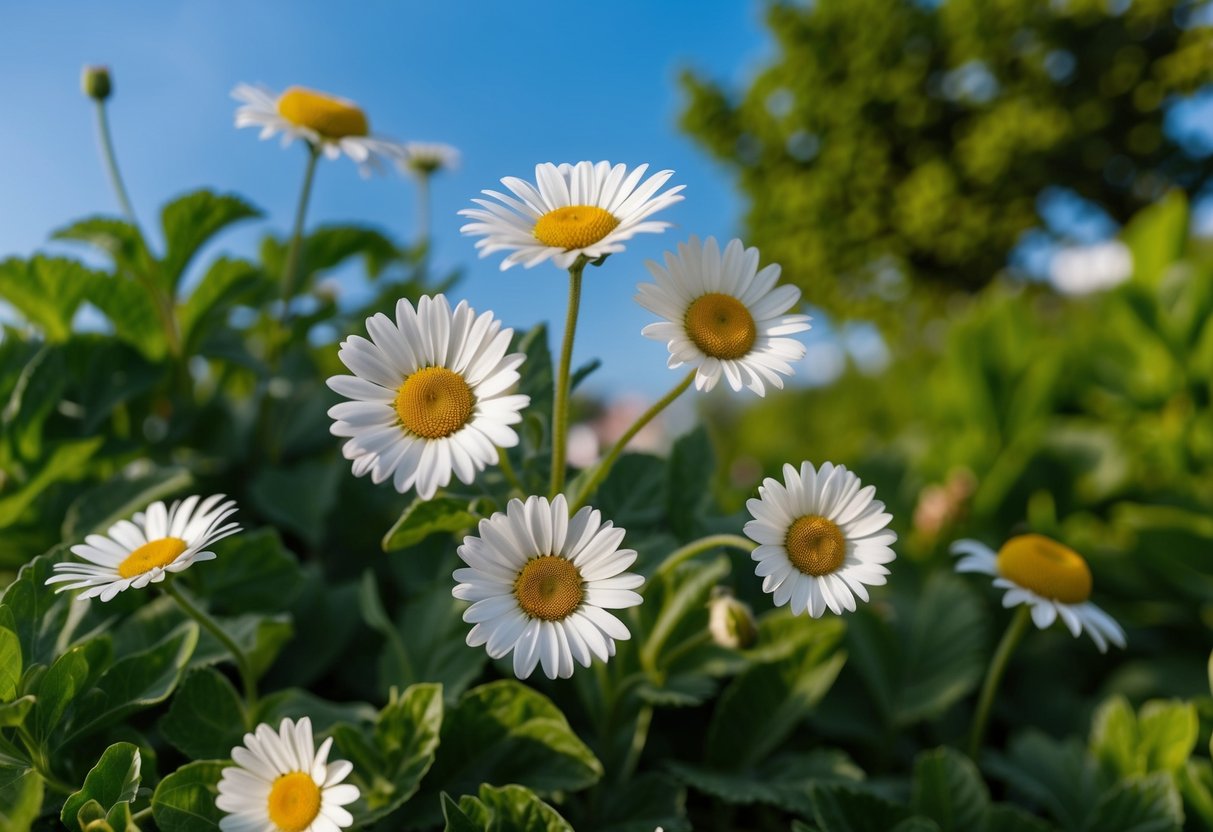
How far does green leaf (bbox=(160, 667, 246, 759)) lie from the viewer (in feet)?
2.68

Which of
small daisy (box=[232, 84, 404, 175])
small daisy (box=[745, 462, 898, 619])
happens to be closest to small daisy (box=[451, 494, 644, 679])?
small daisy (box=[745, 462, 898, 619])

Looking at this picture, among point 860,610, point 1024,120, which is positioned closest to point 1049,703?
point 860,610

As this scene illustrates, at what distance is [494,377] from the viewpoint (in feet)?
2.19

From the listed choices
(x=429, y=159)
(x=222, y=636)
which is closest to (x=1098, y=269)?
(x=429, y=159)

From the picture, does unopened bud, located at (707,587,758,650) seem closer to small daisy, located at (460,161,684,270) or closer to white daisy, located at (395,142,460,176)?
small daisy, located at (460,161,684,270)

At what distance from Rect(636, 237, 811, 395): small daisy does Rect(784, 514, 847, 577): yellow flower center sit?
13cm

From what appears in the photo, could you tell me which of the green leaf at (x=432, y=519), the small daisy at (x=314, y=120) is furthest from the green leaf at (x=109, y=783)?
the small daisy at (x=314, y=120)

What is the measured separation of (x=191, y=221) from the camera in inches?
50.1

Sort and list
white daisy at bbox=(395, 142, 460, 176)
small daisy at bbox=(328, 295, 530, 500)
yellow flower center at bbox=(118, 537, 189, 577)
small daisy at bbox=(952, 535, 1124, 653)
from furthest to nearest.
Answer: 1. white daisy at bbox=(395, 142, 460, 176)
2. small daisy at bbox=(952, 535, 1124, 653)
3. yellow flower center at bbox=(118, 537, 189, 577)
4. small daisy at bbox=(328, 295, 530, 500)

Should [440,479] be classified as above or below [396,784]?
above

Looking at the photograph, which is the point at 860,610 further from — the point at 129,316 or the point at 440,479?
the point at 129,316

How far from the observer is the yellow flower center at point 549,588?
68cm

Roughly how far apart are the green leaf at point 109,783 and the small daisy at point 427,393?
31cm

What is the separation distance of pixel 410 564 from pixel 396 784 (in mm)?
426
